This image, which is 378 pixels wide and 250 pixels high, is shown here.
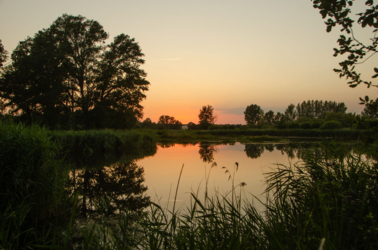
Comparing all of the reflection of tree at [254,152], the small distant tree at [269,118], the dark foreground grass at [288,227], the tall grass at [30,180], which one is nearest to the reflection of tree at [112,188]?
the tall grass at [30,180]

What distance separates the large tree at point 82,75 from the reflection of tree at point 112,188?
48.9 feet

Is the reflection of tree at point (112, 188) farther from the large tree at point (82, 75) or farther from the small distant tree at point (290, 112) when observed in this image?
the small distant tree at point (290, 112)

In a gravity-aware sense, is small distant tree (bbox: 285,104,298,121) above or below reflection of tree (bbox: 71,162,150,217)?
above

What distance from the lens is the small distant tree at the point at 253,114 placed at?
7419 centimetres

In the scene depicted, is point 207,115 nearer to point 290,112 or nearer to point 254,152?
point 290,112

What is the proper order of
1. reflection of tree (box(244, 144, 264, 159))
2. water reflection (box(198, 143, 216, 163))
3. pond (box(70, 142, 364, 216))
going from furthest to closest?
reflection of tree (box(244, 144, 264, 159)), water reflection (box(198, 143, 216, 163)), pond (box(70, 142, 364, 216))

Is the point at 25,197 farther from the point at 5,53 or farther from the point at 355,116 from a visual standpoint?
the point at 5,53

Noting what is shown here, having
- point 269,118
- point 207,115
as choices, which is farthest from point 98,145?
point 269,118

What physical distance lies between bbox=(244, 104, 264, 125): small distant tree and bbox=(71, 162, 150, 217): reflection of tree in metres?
67.6

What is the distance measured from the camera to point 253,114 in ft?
243

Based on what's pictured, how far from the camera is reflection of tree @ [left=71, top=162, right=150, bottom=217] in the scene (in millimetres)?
5070

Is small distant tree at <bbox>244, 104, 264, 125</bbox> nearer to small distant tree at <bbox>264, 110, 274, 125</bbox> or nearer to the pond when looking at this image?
small distant tree at <bbox>264, 110, 274, 125</bbox>

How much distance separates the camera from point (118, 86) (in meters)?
24.4

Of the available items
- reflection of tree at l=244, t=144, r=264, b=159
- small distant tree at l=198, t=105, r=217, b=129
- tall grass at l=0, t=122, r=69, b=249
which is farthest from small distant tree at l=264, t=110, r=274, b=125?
tall grass at l=0, t=122, r=69, b=249
